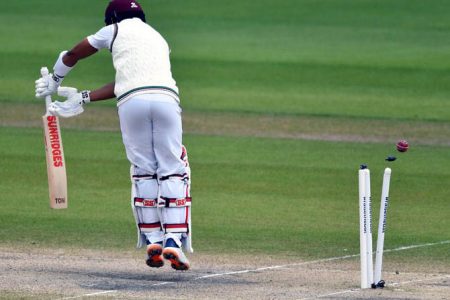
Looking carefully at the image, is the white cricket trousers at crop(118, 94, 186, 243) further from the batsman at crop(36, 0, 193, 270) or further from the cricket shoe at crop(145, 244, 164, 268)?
the cricket shoe at crop(145, 244, 164, 268)

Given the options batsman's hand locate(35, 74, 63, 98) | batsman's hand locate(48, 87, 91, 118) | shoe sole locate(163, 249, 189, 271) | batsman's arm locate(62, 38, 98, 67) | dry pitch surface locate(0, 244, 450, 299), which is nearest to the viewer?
dry pitch surface locate(0, 244, 450, 299)

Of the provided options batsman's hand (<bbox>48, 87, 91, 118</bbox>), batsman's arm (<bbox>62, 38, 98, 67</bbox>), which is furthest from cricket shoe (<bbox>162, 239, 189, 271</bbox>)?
batsman's arm (<bbox>62, 38, 98, 67</bbox>)

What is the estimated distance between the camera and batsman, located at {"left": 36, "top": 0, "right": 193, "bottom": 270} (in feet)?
32.4

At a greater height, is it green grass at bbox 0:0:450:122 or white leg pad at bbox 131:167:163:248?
green grass at bbox 0:0:450:122

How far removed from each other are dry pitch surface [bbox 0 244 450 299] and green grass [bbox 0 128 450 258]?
1.76 ft

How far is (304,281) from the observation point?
32.7 ft

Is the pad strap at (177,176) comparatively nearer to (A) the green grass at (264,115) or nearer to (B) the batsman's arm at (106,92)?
(B) the batsman's arm at (106,92)

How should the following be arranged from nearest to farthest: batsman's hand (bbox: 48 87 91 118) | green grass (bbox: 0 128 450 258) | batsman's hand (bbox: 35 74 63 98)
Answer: batsman's hand (bbox: 48 87 91 118)
batsman's hand (bbox: 35 74 63 98)
green grass (bbox: 0 128 450 258)

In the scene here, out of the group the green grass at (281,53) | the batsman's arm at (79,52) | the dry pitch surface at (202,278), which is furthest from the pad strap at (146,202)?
the green grass at (281,53)

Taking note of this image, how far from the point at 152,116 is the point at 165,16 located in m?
22.6

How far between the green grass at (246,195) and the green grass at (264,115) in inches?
0.9

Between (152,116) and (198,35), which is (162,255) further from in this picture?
(198,35)

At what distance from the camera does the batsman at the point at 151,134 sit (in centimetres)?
989

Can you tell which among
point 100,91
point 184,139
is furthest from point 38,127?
point 100,91
